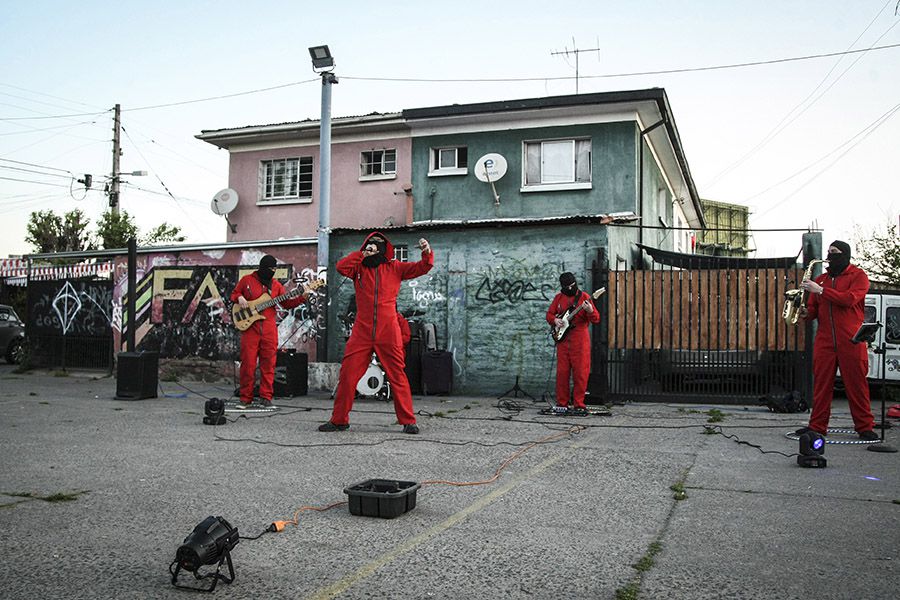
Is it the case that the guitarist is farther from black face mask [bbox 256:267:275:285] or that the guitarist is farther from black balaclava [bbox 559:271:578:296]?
black face mask [bbox 256:267:275:285]

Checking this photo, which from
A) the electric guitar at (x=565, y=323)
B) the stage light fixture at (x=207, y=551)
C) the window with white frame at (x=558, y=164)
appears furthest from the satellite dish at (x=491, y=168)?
the stage light fixture at (x=207, y=551)

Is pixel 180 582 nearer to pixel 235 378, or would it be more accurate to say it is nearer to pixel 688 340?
pixel 688 340

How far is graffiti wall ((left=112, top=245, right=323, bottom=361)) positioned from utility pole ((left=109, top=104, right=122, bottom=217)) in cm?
1487

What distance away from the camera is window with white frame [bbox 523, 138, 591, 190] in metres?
18.5

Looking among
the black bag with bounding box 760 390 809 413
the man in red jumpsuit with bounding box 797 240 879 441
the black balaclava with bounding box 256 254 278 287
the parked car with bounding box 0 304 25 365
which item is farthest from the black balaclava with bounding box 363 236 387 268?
the parked car with bounding box 0 304 25 365

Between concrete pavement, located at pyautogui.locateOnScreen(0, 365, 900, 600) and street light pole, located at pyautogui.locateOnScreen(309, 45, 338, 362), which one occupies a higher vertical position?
street light pole, located at pyautogui.locateOnScreen(309, 45, 338, 362)

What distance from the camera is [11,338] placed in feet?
70.8

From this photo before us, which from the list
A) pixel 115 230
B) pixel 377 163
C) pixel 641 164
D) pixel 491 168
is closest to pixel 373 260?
pixel 491 168

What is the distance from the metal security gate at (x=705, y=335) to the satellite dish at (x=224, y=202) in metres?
12.4

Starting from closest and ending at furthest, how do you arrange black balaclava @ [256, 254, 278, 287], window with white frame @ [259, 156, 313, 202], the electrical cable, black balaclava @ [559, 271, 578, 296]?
1. the electrical cable
2. black balaclava @ [559, 271, 578, 296]
3. black balaclava @ [256, 254, 278, 287]
4. window with white frame @ [259, 156, 313, 202]

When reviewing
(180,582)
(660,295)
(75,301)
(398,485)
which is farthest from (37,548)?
(75,301)

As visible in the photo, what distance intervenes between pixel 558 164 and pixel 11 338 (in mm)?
15837

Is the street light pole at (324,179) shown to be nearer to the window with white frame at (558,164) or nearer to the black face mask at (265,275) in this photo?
the black face mask at (265,275)

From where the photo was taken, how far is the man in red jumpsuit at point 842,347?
27.5 ft
